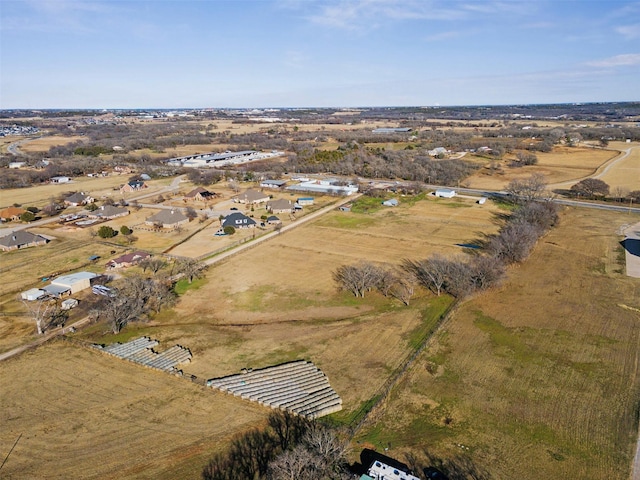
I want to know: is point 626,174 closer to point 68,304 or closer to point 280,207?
point 280,207

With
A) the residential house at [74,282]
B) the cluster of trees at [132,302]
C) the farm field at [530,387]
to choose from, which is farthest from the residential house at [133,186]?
the farm field at [530,387]

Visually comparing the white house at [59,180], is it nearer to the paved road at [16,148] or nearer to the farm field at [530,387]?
the paved road at [16,148]

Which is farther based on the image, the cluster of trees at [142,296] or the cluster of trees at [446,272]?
the cluster of trees at [446,272]

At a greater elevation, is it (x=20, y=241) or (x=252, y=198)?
(x=252, y=198)

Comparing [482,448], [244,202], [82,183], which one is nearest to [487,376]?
[482,448]

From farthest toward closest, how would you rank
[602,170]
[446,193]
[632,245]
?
1. [602,170]
2. [446,193]
3. [632,245]

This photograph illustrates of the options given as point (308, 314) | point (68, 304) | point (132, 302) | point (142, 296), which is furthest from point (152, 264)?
point (308, 314)
